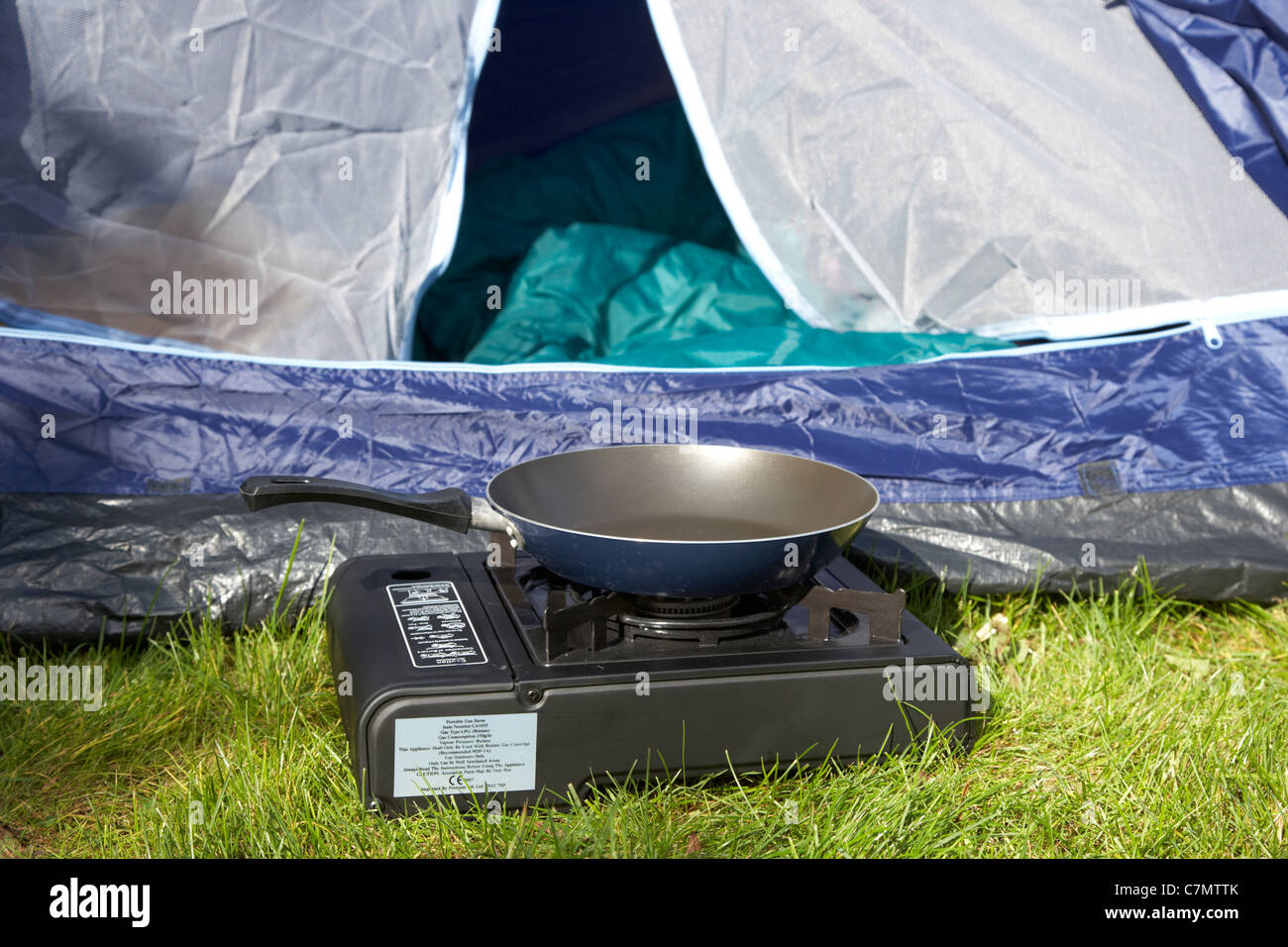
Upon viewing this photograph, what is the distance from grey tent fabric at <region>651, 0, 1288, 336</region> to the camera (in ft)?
5.49

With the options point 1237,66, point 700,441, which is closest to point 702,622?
point 700,441

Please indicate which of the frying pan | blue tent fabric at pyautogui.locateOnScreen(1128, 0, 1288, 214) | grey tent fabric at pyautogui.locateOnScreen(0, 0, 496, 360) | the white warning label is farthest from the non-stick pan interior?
blue tent fabric at pyautogui.locateOnScreen(1128, 0, 1288, 214)

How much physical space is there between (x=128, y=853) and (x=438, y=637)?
340 mm

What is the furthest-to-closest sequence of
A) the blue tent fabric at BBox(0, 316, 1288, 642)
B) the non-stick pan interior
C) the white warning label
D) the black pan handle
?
the blue tent fabric at BBox(0, 316, 1288, 642), the non-stick pan interior, the black pan handle, the white warning label

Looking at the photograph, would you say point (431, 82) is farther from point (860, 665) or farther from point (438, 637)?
point (860, 665)

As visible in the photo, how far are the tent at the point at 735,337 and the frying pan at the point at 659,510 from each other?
0.34m

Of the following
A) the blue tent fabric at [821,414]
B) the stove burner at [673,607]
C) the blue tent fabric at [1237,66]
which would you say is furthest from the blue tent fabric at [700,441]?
the stove burner at [673,607]

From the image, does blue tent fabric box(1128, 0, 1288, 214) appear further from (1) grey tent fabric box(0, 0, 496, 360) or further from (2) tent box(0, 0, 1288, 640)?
(1) grey tent fabric box(0, 0, 496, 360)

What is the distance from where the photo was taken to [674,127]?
8.43 ft

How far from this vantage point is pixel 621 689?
3.42 feet

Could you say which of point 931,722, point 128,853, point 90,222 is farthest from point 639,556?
point 90,222

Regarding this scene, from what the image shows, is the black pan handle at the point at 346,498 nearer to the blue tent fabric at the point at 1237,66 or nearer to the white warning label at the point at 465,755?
the white warning label at the point at 465,755

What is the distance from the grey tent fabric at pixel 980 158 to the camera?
1.67 metres

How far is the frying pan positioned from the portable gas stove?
0.05m
